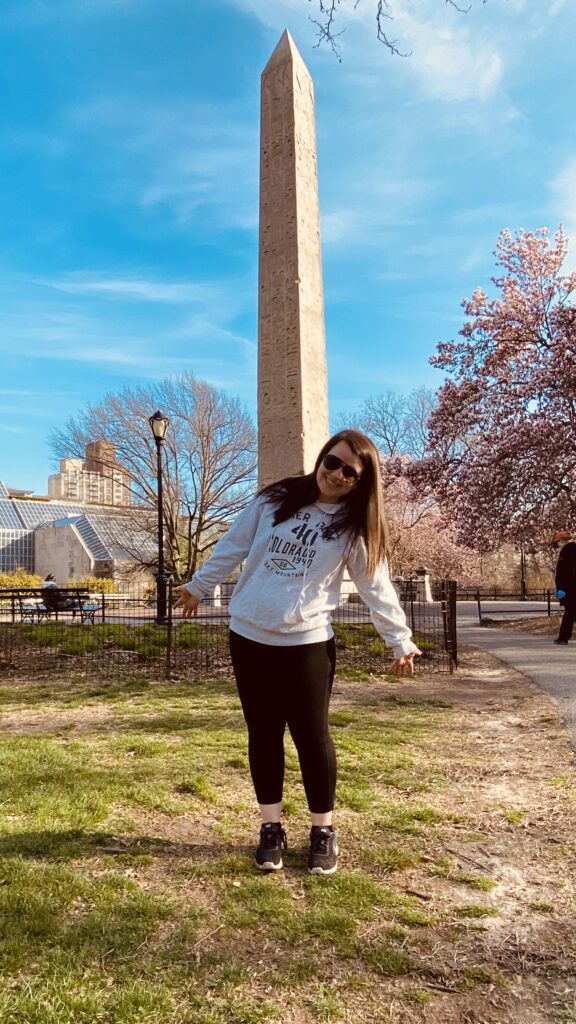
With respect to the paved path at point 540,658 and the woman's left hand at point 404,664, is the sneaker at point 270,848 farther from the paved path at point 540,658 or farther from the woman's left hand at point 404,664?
the paved path at point 540,658

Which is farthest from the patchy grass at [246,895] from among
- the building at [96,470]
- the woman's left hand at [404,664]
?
the building at [96,470]

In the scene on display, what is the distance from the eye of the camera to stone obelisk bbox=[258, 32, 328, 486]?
963 centimetres

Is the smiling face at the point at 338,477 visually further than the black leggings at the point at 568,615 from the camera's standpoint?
No

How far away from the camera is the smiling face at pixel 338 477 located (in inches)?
110

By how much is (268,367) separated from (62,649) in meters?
5.39

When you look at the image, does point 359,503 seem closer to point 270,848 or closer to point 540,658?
point 270,848

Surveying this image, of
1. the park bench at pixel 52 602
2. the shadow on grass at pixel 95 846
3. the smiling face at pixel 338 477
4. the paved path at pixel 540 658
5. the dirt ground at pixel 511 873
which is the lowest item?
Result: the paved path at pixel 540 658

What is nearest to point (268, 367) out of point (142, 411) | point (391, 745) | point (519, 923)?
point (391, 745)

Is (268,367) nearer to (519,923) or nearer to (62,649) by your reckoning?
(62,649)

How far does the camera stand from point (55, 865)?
108 inches

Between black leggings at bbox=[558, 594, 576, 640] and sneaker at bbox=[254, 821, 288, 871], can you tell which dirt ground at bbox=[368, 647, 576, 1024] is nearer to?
sneaker at bbox=[254, 821, 288, 871]

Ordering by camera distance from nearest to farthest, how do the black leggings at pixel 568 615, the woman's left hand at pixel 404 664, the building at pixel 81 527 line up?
1. the woman's left hand at pixel 404 664
2. the black leggings at pixel 568 615
3. the building at pixel 81 527

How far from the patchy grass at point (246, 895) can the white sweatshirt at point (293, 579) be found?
3.18 feet

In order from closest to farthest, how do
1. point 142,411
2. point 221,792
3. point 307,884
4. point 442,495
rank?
1. point 307,884
2. point 221,792
3. point 442,495
4. point 142,411
